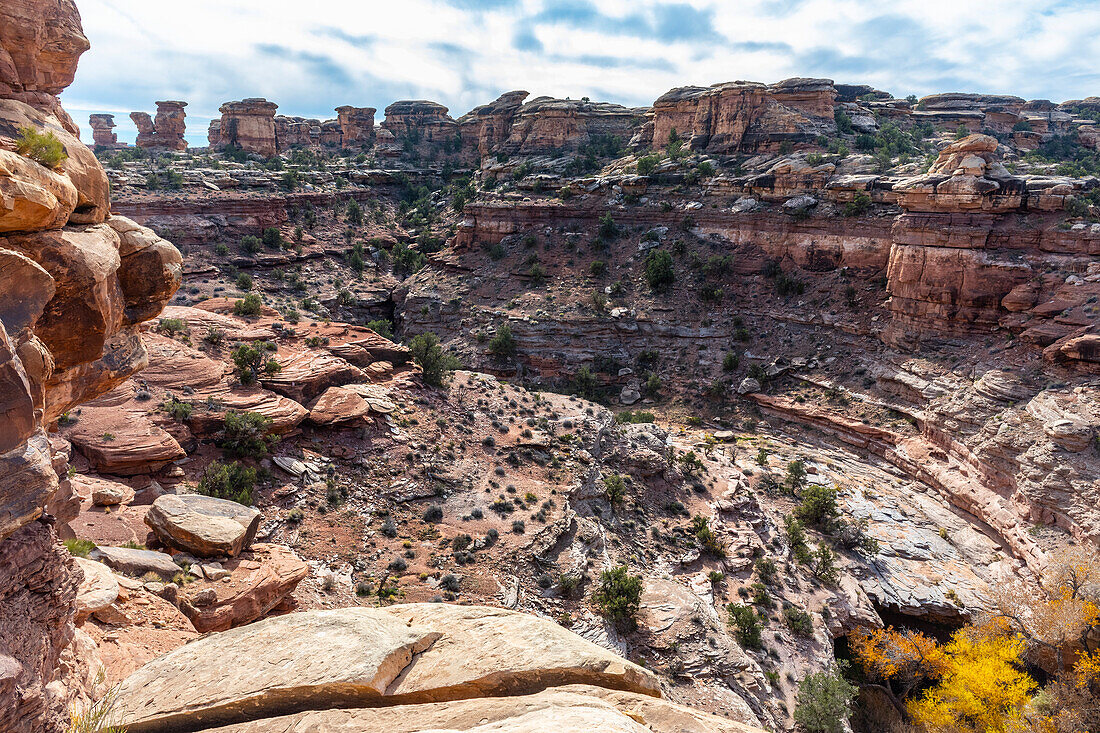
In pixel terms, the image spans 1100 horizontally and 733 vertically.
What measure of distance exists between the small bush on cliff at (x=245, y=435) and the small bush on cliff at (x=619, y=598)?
12.5 meters

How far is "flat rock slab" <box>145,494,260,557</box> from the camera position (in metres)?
12.2

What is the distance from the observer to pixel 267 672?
21.7 feet

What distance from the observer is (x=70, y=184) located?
7.36 meters

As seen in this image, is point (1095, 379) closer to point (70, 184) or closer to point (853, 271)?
point (853, 271)

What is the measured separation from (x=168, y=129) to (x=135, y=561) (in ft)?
241

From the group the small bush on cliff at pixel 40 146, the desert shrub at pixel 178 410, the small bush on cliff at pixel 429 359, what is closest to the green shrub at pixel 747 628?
the small bush on cliff at pixel 429 359

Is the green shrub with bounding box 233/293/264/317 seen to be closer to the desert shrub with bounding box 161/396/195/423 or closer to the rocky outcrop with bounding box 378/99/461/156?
the desert shrub with bounding box 161/396/195/423

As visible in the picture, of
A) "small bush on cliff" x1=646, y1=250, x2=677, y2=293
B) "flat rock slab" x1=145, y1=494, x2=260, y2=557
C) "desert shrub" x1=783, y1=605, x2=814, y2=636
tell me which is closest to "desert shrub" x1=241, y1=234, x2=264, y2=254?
"small bush on cliff" x1=646, y1=250, x2=677, y2=293

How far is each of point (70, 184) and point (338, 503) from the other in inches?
502

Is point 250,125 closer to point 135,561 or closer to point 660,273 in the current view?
point 660,273

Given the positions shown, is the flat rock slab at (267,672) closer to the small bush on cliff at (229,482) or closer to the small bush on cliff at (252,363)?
the small bush on cliff at (229,482)

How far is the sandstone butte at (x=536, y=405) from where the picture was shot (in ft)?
22.8

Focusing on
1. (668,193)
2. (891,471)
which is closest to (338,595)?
(891,471)

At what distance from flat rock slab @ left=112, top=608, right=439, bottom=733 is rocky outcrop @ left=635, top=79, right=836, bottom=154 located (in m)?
51.4
